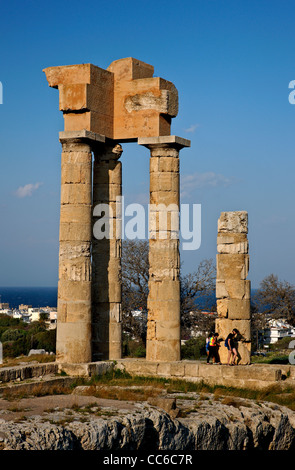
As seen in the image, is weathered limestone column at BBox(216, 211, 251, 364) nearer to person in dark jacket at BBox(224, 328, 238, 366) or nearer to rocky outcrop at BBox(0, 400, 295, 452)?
person in dark jacket at BBox(224, 328, 238, 366)

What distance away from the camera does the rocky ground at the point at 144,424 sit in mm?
12453

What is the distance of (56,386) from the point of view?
60.4ft

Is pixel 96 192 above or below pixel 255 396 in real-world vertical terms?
above

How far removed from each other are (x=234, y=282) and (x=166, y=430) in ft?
25.5

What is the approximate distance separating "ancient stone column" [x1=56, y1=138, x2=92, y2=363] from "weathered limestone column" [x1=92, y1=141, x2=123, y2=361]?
173cm

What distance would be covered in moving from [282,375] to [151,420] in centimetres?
703

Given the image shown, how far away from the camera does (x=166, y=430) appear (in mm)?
13984

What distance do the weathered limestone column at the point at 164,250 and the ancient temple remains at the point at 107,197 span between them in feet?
0.10

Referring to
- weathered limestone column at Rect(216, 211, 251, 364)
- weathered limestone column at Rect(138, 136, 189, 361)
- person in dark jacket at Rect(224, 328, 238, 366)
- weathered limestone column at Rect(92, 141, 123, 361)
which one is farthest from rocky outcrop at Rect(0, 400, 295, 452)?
weathered limestone column at Rect(92, 141, 123, 361)

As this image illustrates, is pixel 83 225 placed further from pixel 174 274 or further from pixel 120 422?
pixel 120 422

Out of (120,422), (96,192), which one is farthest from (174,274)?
(120,422)

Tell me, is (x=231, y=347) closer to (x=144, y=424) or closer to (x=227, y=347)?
(x=227, y=347)

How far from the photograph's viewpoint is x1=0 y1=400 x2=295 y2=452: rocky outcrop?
40.2 ft

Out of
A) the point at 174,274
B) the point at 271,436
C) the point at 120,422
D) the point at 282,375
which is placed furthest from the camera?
the point at 174,274
